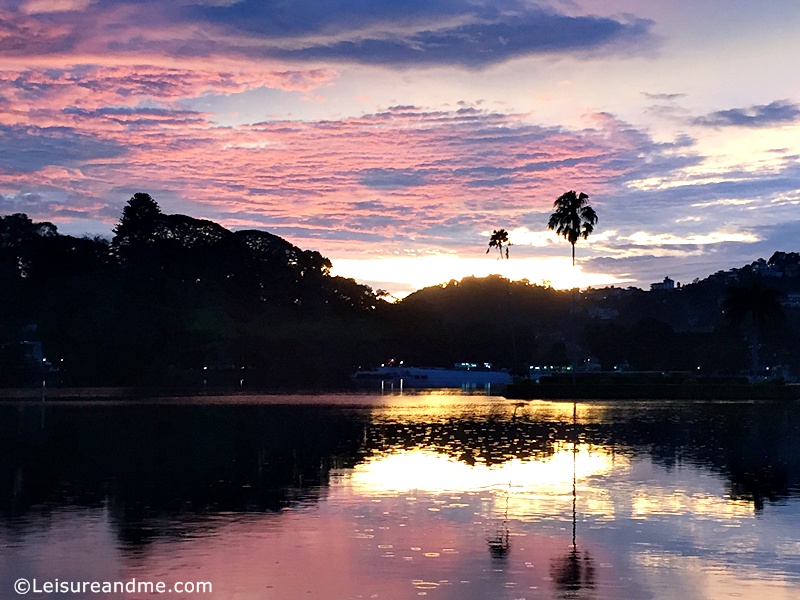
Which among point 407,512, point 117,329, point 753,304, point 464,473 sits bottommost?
point 407,512

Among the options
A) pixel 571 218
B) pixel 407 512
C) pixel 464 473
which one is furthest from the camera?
pixel 571 218

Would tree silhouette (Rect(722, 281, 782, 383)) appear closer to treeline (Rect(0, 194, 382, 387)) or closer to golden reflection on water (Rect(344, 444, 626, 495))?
treeline (Rect(0, 194, 382, 387))

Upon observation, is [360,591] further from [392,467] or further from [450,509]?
[392,467]

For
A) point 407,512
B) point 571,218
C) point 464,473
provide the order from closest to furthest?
1. point 407,512
2. point 464,473
3. point 571,218

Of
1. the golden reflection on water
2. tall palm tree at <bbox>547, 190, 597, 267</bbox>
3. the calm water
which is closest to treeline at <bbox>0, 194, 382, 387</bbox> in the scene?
tall palm tree at <bbox>547, 190, 597, 267</bbox>

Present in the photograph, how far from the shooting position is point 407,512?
85.9 ft

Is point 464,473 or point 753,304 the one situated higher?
point 753,304

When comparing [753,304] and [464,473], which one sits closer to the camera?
[464,473]

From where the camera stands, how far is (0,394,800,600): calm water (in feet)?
61.5

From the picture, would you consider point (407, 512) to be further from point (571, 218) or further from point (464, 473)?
point (571, 218)

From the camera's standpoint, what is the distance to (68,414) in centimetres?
6756

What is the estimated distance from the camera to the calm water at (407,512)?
18.8 metres

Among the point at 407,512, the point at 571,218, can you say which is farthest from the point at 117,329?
the point at 407,512

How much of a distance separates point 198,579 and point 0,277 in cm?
18256
